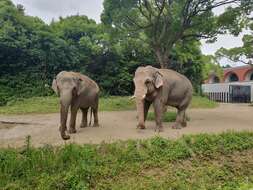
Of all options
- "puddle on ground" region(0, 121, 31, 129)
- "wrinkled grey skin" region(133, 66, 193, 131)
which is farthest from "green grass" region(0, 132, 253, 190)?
"puddle on ground" region(0, 121, 31, 129)

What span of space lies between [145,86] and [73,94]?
5.36 ft

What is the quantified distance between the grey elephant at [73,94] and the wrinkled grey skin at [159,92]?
120cm

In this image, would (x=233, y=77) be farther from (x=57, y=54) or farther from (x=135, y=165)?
(x=135, y=165)

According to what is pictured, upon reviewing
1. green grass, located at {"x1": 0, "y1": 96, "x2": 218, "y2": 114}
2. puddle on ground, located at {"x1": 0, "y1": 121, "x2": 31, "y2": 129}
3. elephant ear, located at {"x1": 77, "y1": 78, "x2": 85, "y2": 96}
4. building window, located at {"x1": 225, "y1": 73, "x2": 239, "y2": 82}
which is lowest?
puddle on ground, located at {"x1": 0, "y1": 121, "x2": 31, "y2": 129}

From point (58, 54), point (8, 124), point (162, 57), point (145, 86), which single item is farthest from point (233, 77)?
point (145, 86)

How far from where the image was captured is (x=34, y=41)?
706 inches

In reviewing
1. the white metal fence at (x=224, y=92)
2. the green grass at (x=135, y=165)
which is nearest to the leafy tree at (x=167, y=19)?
the green grass at (x=135, y=165)

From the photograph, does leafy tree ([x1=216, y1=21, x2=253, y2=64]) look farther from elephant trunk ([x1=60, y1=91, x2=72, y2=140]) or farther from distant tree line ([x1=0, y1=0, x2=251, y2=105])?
elephant trunk ([x1=60, y1=91, x2=72, y2=140])

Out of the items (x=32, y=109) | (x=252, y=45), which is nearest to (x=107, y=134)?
(x=32, y=109)

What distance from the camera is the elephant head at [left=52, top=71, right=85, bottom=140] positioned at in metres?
6.16

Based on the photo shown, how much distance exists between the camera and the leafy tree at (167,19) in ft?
37.6

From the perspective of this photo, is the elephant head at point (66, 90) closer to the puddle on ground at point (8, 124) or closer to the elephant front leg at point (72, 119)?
the elephant front leg at point (72, 119)

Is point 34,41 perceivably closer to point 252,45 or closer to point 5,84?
point 5,84

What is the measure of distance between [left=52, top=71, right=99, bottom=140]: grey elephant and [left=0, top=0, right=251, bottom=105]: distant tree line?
7301 millimetres
